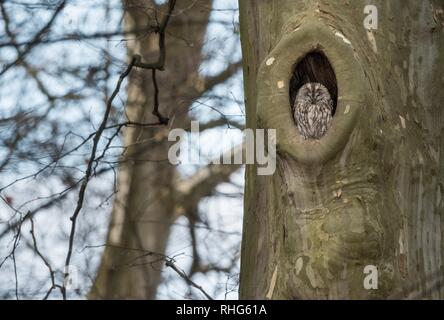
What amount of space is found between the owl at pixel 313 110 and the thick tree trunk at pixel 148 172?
3.11 meters

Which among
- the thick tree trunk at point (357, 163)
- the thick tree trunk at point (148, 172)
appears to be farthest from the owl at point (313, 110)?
the thick tree trunk at point (148, 172)

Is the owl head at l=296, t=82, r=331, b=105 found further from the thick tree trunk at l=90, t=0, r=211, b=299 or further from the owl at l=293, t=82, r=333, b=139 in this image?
the thick tree trunk at l=90, t=0, r=211, b=299

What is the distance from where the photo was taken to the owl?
296cm

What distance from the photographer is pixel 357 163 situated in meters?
2.83

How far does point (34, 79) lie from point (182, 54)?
5.81ft

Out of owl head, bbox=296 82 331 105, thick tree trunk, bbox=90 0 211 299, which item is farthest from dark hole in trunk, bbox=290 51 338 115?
thick tree trunk, bbox=90 0 211 299

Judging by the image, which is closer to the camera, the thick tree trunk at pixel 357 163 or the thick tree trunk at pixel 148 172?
the thick tree trunk at pixel 357 163

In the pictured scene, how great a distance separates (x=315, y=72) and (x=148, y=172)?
5.37m

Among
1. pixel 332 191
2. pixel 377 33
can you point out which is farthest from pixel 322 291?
pixel 377 33

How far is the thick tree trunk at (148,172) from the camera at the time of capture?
7.02 m

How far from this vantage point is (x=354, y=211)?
110 inches

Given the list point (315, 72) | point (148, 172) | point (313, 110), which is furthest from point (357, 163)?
point (148, 172)

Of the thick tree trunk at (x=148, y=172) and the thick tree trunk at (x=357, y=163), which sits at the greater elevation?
the thick tree trunk at (x=148, y=172)

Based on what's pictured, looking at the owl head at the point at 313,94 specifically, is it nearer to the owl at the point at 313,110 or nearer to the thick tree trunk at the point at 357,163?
the owl at the point at 313,110
